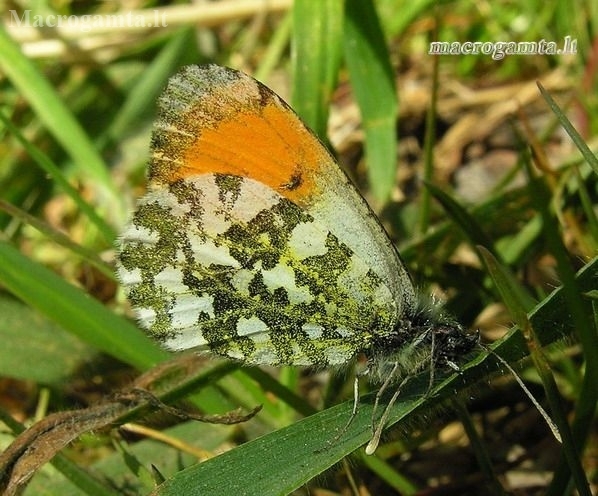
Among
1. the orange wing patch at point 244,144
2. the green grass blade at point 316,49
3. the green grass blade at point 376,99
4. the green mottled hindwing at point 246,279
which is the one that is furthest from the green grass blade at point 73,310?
the green grass blade at point 376,99

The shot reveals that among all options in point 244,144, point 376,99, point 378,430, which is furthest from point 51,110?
point 378,430

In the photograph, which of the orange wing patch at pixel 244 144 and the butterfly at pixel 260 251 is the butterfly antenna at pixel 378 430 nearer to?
the butterfly at pixel 260 251

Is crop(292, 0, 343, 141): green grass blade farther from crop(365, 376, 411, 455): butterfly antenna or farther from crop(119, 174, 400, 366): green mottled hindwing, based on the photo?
crop(365, 376, 411, 455): butterfly antenna

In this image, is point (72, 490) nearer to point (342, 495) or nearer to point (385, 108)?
point (342, 495)

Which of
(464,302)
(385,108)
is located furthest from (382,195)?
(464,302)

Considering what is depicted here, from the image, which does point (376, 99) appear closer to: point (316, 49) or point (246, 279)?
point (316, 49)

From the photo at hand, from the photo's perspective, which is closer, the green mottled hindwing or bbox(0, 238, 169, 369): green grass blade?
the green mottled hindwing

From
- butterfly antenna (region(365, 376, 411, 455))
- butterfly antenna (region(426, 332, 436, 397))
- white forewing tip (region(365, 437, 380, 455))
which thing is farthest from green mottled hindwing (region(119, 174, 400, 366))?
white forewing tip (region(365, 437, 380, 455))
